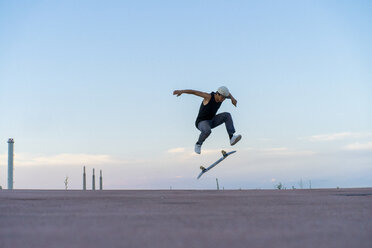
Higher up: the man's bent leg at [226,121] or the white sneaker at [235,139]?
the man's bent leg at [226,121]

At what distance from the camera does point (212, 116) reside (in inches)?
436

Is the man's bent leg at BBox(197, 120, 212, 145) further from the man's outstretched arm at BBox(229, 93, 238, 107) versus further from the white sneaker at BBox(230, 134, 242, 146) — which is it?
the man's outstretched arm at BBox(229, 93, 238, 107)

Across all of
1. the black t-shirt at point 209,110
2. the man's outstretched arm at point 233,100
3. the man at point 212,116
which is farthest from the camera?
the man's outstretched arm at point 233,100

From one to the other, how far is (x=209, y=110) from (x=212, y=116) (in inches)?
10.3

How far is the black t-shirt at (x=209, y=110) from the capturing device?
10805 mm

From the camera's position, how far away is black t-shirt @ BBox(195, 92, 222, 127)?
1080 cm

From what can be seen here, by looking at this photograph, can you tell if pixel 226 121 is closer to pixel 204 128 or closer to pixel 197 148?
pixel 204 128
